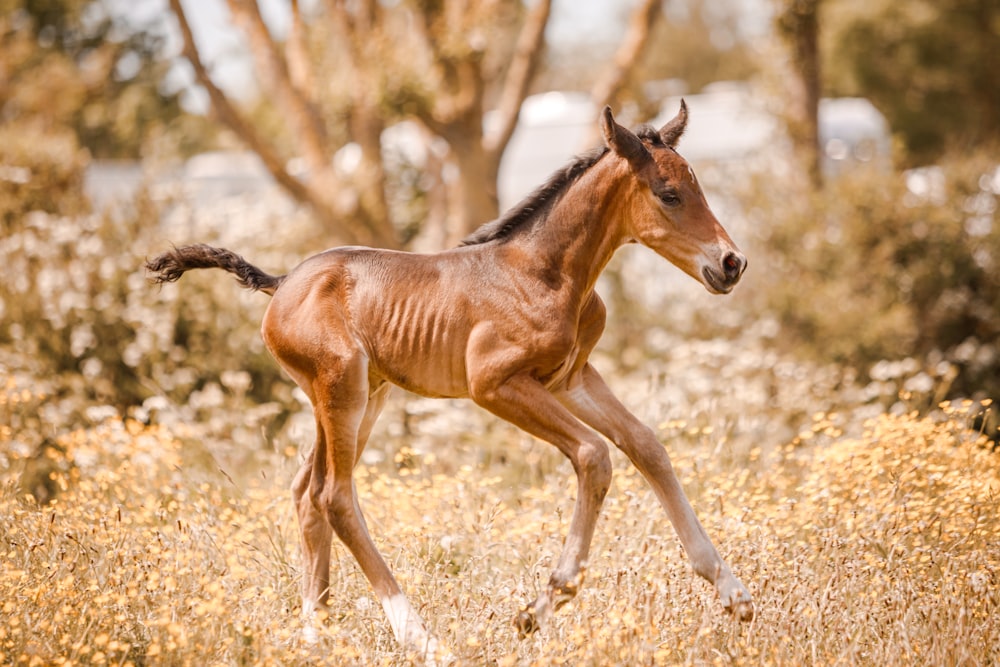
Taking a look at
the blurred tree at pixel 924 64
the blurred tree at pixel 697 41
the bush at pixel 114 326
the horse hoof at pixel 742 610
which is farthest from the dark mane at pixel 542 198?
the blurred tree at pixel 697 41

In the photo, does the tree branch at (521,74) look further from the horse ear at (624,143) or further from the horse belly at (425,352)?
the horse ear at (624,143)

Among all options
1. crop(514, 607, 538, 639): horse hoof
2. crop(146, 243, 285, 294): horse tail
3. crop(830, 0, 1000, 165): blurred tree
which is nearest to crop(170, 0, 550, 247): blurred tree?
crop(146, 243, 285, 294): horse tail

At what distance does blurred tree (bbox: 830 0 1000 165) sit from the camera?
25.9 meters

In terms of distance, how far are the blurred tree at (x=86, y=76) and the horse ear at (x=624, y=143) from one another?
2475cm

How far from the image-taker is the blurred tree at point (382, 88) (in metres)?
10.6

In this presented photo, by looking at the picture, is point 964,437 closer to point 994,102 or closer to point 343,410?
point 343,410

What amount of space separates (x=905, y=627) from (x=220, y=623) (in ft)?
8.80

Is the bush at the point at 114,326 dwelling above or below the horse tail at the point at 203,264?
below

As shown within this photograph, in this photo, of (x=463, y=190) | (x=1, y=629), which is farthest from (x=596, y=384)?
(x=463, y=190)

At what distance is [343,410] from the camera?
445cm

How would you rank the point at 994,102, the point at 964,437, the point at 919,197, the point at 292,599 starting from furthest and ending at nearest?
the point at 994,102
the point at 919,197
the point at 964,437
the point at 292,599

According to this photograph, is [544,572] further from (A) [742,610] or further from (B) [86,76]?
(B) [86,76]

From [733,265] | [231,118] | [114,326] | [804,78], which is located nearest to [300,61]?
[231,118]

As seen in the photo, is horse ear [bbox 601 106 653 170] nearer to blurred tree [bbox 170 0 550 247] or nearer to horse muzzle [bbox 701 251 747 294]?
horse muzzle [bbox 701 251 747 294]
